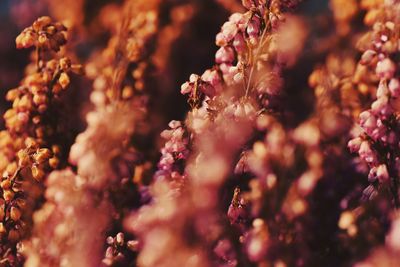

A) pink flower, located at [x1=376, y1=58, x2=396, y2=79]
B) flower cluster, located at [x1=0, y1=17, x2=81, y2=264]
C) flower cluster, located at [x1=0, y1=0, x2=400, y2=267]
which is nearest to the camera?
flower cluster, located at [x1=0, y1=0, x2=400, y2=267]

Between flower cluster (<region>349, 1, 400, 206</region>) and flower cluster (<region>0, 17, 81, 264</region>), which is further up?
flower cluster (<region>0, 17, 81, 264</region>)

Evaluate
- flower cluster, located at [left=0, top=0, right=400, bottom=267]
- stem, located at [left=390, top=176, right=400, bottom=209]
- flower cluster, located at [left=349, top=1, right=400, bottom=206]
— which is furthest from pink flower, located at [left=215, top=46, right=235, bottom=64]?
stem, located at [left=390, top=176, right=400, bottom=209]

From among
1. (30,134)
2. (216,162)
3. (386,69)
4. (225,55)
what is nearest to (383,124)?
(386,69)

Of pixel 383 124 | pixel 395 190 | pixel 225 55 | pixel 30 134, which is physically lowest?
pixel 395 190

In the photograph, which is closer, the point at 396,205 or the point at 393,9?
the point at 396,205

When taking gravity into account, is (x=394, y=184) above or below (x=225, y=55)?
below

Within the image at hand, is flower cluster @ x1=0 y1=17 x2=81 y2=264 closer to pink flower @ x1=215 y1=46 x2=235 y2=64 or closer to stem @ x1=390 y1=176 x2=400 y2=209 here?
pink flower @ x1=215 y1=46 x2=235 y2=64

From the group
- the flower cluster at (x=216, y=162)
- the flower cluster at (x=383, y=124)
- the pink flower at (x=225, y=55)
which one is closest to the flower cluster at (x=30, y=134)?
the flower cluster at (x=216, y=162)

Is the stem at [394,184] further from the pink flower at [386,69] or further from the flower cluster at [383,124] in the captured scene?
the pink flower at [386,69]

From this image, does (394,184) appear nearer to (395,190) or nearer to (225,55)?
(395,190)

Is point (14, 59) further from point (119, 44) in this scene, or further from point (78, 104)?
point (119, 44)

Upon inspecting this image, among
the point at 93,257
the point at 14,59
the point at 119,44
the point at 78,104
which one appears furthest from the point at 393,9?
the point at 14,59
